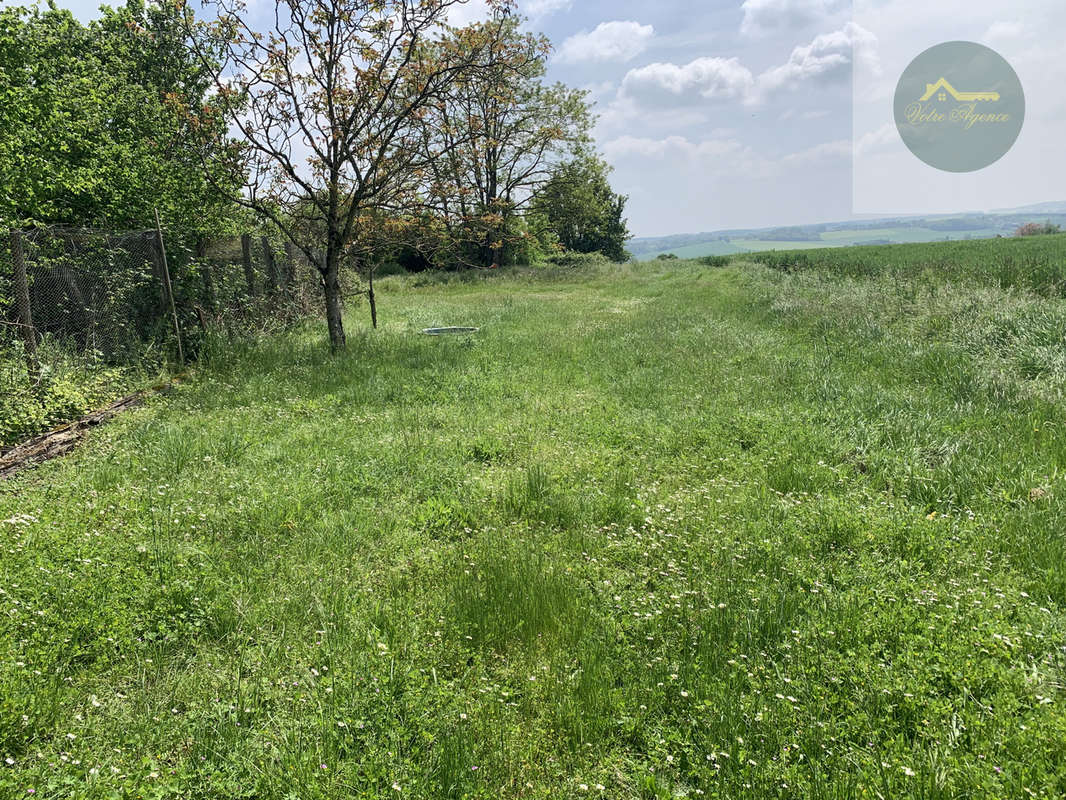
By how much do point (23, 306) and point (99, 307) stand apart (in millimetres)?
1526

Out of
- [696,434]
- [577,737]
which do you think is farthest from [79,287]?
[577,737]

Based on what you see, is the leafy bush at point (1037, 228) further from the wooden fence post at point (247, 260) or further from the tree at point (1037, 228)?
the wooden fence post at point (247, 260)

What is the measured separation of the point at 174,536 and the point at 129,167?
395 inches

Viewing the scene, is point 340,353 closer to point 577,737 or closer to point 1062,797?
point 577,737

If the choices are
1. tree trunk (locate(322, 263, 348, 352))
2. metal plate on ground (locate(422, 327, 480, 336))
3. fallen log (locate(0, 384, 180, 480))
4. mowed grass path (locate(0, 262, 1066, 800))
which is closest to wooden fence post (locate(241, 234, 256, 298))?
tree trunk (locate(322, 263, 348, 352))

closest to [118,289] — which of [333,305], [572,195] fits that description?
[333,305]

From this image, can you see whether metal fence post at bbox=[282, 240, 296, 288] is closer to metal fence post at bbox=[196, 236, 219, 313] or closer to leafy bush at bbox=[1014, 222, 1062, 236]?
metal fence post at bbox=[196, 236, 219, 313]

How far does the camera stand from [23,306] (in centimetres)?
695

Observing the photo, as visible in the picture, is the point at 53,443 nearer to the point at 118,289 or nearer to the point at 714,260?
the point at 118,289

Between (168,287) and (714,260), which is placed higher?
(714,260)

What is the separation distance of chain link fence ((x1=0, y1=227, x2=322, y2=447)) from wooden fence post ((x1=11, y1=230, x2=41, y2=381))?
1 cm

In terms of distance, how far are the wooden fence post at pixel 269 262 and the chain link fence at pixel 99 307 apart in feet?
2.06

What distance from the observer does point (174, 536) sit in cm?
381

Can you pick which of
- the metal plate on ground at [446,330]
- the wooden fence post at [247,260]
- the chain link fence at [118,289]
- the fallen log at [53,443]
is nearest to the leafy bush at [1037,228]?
the metal plate on ground at [446,330]
